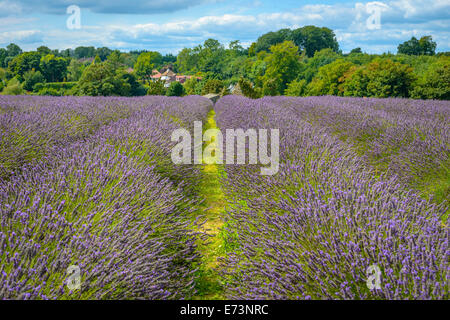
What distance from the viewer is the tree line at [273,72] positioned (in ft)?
53.5

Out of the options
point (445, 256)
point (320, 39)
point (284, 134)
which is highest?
point (320, 39)

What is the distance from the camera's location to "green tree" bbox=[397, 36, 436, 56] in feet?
131

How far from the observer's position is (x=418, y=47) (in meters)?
41.8

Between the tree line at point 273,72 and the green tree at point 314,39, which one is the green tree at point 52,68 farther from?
the green tree at point 314,39

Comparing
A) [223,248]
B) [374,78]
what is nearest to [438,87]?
[374,78]

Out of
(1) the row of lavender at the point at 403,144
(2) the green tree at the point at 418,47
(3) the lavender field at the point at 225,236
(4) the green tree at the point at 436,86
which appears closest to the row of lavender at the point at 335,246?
(3) the lavender field at the point at 225,236

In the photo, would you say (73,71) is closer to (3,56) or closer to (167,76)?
(3,56)

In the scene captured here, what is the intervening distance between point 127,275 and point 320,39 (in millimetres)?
81095

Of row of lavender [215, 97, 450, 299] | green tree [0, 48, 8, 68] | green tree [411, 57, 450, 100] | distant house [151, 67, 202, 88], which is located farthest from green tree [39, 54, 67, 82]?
row of lavender [215, 97, 450, 299]

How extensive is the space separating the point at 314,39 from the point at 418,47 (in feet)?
113

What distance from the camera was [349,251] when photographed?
4.29 ft

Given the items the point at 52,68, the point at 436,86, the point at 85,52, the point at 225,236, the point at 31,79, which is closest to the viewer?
the point at 225,236

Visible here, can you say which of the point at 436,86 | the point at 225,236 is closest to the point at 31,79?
the point at 436,86
